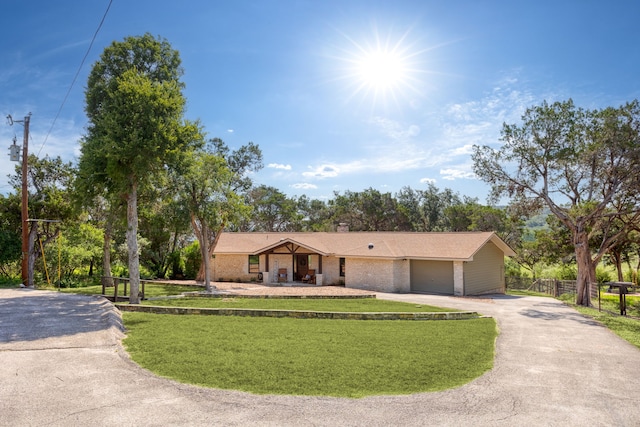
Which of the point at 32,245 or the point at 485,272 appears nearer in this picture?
the point at 32,245

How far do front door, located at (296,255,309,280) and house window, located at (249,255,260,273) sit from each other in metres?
3.06

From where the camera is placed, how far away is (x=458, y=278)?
82.4ft

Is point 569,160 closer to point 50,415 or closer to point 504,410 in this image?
point 504,410

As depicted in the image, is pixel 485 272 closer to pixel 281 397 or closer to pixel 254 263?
pixel 254 263

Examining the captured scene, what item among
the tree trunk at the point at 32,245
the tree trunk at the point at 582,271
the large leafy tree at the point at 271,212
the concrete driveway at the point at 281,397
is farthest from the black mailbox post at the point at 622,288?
the large leafy tree at the point at 271,212

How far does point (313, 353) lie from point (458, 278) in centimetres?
Result: 1794

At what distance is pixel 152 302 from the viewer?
18.0 m

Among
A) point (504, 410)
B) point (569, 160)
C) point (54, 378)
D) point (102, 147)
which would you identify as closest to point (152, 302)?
point (102, 147)

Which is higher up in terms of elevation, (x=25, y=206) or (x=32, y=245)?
(x=25, y=206)

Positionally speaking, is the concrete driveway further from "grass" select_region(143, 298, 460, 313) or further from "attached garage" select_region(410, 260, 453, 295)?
"attached garage" select_region(410, 260, 453, 295)

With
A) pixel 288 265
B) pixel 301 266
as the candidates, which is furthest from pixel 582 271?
pixel 288 265

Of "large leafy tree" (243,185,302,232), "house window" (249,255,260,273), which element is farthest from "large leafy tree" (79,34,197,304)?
"large leafy tree" (243,185,302,232)

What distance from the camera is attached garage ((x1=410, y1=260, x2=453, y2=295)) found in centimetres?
2581

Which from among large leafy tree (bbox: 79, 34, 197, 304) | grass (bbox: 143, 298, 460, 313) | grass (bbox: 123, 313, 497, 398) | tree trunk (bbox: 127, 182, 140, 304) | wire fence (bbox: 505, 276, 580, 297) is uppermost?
large leafy tree (bbox: 79, 34, 197, 304)
